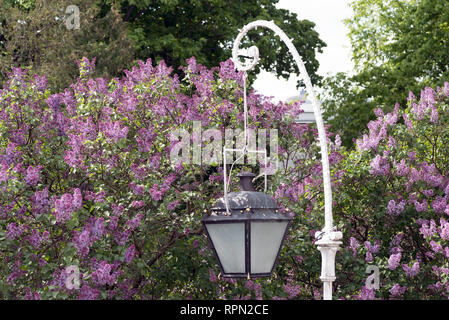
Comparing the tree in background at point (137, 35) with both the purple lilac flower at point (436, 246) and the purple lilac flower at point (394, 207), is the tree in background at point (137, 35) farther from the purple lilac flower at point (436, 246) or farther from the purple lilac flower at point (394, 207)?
the purple lilac flower at point (436, 246)

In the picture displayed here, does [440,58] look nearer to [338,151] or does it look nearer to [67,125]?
[338,151]

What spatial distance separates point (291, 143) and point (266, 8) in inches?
441

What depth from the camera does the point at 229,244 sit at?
14.1ft

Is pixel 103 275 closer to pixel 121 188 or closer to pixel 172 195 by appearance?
pixel 172 195

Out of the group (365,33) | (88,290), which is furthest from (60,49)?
(365,33)

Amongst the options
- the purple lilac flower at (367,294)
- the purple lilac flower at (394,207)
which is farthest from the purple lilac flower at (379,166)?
the purple lilac flower at (367,294)

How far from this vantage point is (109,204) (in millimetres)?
7582

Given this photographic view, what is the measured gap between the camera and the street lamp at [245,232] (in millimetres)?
4258

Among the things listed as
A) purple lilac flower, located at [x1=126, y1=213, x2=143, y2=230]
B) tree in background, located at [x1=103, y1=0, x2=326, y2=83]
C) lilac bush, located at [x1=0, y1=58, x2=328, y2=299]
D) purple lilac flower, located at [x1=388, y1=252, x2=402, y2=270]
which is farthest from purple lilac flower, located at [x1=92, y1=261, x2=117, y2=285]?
tree in background, located at [x1=103, y1=0, x2=326, y2=83]

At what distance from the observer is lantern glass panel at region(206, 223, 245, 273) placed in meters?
4.27

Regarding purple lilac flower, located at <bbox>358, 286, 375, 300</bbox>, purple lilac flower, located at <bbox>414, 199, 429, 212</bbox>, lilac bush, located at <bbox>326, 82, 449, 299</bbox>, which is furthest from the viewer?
purple lilac flower, located at <bbox>414, 199, 429, 212</bbox>

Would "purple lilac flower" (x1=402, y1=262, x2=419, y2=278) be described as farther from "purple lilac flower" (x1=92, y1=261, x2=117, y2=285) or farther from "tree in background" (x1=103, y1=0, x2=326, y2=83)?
"tree in background" (x1=103, y1=0, x2=326, y2=83)

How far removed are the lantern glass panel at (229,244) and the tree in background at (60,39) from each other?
985 centimetres

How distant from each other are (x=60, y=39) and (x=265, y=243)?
11.1 meters
